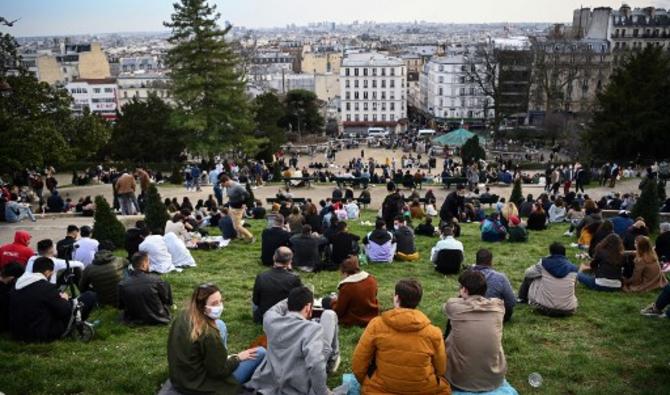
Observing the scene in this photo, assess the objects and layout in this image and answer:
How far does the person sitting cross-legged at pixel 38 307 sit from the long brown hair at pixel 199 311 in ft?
9.05

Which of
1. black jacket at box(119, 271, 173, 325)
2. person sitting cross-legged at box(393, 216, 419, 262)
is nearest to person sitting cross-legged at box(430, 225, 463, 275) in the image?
person sitting cross-legged at box(393, 216, 419, 262)

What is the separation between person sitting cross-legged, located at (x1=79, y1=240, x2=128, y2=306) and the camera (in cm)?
887

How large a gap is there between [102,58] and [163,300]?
121m

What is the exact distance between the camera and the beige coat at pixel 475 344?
588 centimetres

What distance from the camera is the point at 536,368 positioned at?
7.08 m

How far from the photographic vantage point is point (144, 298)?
814cm

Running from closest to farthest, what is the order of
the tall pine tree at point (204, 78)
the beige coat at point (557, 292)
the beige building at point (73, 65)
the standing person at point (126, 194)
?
1. the beige coat at point (557, 292)
2. the standing person at point (126, 194)
3. the tall pine tree at point (204, 78)
4. the beige building at point (73, 65)

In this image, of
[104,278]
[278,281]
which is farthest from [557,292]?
[104,278]

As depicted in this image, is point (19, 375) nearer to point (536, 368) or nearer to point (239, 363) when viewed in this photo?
point (239, 363)

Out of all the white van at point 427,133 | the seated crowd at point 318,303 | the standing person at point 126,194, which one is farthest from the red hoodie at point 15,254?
the white van at point 427,133

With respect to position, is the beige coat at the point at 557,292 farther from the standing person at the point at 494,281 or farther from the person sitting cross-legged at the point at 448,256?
the person sitting cross-legged at the point at 448,256

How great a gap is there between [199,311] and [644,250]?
25.9 feet

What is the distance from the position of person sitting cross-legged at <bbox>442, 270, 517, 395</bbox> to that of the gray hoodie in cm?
134

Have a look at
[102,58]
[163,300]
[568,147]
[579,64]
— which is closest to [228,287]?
[163,300]
